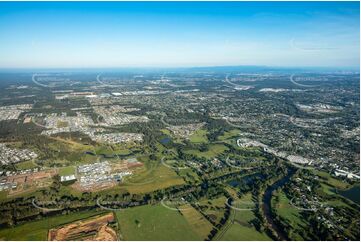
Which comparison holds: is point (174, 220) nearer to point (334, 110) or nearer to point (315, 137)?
point (315, 137)

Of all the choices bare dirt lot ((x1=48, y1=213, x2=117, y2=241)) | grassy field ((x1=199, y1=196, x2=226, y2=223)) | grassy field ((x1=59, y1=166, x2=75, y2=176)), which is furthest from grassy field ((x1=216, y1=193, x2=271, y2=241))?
grassy field ((x1=59, y1=166, x2=75, y2=176))

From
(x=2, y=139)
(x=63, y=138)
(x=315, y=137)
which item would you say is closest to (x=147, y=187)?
(x=63, y=138)

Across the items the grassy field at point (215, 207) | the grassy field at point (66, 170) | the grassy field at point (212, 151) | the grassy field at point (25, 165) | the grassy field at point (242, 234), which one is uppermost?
the grassy field at point (66, 170)

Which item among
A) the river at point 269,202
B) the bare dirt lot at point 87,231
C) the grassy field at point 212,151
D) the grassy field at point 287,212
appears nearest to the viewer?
the bare dirt lot at point 87,231

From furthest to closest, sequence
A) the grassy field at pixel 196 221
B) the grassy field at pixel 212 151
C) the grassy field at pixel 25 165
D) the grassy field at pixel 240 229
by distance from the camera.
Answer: the grassy field at pixel 212 151
the grassy field at pixel 25 165
the grassy field at pixel 196 221
the grassy field at pixel 240 229

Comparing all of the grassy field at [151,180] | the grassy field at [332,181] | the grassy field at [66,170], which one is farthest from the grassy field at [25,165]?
the grassy field at [332,181]

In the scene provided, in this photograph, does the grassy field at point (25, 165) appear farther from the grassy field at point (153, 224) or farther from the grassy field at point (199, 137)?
the grassy field at point (199, 137)

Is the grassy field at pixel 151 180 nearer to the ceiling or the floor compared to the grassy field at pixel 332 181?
nearer to the ceiling

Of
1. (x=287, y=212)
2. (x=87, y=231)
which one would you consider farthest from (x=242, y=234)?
(x=87, y=231)
